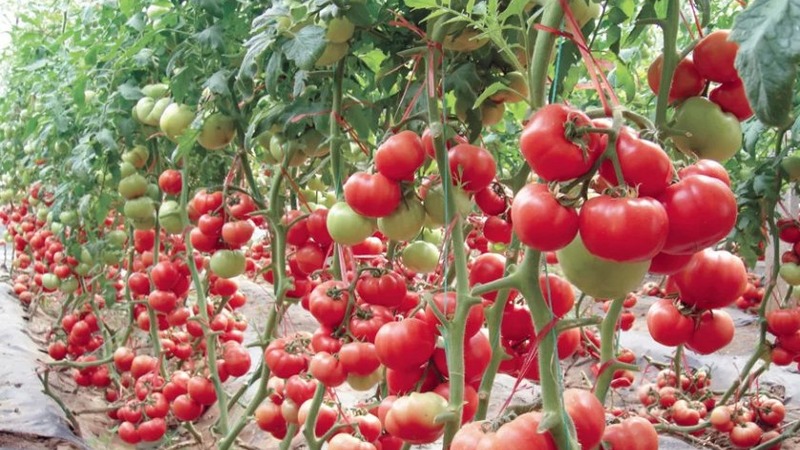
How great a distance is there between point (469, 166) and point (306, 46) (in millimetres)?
304

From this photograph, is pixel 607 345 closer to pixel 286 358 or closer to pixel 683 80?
pixel 683 80

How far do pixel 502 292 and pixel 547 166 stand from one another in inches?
13.5

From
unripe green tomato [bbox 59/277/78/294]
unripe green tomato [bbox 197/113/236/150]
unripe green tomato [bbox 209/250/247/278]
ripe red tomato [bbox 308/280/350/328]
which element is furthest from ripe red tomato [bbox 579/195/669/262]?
unripe green tomato [bbox 59/277/78/294]

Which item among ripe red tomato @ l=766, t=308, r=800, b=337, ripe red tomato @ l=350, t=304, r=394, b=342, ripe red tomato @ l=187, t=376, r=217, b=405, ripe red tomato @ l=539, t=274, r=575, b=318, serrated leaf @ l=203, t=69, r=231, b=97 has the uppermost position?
serrated leaf @ l=203, t=69, r=231, b=97

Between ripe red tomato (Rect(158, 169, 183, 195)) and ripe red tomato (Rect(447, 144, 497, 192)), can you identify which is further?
ripe red tomato (Rect(158, 169, 183, 195))

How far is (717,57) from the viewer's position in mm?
761

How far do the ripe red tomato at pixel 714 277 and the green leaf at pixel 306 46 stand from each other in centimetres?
59

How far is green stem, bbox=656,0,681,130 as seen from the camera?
758 millimetres

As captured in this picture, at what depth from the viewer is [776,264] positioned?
1.97 metres

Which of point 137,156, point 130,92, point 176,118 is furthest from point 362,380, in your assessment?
point 137,156

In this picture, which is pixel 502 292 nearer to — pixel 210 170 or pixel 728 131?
pixel 728 131

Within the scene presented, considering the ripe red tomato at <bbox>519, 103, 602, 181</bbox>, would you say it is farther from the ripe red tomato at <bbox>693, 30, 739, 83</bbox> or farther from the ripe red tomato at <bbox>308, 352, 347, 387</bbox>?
the ripe red tomato at <bbox>308, 352, 347, 387</bbox>

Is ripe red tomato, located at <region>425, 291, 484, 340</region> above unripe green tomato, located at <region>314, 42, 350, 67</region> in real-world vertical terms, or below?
below

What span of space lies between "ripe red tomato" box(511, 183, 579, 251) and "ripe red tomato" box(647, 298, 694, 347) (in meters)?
0.43
